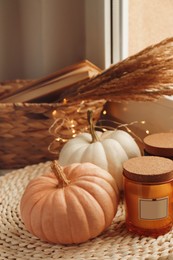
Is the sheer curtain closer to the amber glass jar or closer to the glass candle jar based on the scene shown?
the glass candle jar

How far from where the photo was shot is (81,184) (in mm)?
772

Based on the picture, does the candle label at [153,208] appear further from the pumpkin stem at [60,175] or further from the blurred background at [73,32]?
the blurred background at [73,32]

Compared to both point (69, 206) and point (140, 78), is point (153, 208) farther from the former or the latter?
point (140, 78)

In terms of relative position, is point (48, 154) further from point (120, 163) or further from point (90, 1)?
point (90, 1)

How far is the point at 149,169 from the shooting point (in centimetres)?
76

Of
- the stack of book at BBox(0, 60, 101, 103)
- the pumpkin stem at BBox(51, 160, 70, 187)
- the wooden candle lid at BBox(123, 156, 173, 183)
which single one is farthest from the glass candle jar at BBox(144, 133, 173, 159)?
the stack of book at BBox(0, 60, 101, 103)

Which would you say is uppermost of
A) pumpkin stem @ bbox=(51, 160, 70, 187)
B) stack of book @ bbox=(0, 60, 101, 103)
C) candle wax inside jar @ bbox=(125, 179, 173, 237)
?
stack of book @ bbox=(0, 60, 101, 103)

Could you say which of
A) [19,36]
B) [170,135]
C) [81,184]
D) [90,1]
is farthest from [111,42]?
[81,184]

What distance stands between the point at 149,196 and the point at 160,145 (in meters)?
0.15

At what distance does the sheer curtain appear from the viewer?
145cm

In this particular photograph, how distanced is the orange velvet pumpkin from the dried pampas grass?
24 cm

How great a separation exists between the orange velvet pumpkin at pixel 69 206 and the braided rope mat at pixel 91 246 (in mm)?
17

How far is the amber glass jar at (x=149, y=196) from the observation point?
0.74m

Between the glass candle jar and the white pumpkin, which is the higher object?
the glass candle jar
